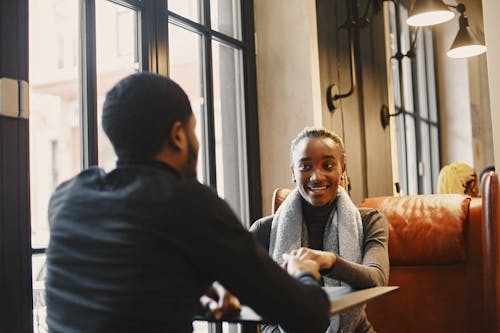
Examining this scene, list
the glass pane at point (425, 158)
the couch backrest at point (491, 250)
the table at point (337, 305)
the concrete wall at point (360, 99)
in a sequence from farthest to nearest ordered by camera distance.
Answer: the glass pane at point (425, 158)
the concrete wall at point (360, 99)
the couch backrest at point (491, 250)
the table at point (337, 305)

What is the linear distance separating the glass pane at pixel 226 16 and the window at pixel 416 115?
2.27m

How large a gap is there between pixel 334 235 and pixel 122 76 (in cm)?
90

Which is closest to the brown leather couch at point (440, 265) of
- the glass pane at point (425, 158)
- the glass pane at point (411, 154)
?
the glass pane at point (411, 154)

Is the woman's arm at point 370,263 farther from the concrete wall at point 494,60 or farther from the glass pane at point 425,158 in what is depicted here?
the glass pane at point 425,158

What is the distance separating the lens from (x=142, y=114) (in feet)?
3.30

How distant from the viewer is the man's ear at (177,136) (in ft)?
3.38

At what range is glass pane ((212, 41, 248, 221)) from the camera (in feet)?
8.81

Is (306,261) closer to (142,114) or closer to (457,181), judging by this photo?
(142,114)

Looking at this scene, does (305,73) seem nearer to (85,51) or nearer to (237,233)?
(85,51)

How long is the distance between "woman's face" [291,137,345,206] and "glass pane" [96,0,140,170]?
59 centimetres

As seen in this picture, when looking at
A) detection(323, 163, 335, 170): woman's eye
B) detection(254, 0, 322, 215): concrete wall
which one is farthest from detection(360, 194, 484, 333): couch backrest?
detection(254, 0, 322, 215): concrete wall

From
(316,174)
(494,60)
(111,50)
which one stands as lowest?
(316,174)

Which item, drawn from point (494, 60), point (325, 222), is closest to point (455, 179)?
point (494, 60)

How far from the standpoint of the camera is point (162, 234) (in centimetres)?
94
